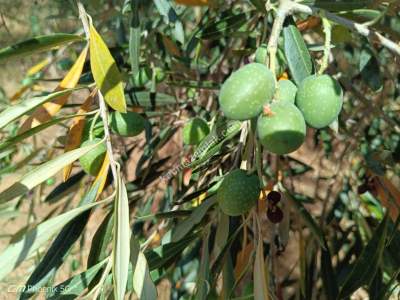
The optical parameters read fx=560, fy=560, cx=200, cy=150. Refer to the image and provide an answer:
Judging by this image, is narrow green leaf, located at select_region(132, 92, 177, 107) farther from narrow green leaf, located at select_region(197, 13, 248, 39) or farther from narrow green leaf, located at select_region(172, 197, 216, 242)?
narrow green leaf, located at select_region(172, 197, 216, 242)

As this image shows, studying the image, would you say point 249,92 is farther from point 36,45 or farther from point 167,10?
point 167,10

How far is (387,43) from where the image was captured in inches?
37.2

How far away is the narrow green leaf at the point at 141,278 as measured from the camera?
1036 mm

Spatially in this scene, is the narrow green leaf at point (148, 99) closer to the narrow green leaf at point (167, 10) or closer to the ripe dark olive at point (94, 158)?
the narrow green leaf at point (167, 10)

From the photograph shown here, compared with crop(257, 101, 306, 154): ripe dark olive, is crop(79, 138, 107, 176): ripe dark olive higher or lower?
lower

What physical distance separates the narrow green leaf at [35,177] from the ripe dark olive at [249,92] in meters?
0.33

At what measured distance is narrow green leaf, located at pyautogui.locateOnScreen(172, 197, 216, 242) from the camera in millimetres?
1217

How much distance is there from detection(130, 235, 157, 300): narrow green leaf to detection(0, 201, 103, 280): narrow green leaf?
0.14 metres

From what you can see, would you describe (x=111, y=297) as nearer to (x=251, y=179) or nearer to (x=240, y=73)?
(x=251, y=179)

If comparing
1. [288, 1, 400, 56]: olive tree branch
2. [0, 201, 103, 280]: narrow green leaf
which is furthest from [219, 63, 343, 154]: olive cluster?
[0, 201, 103, 280]: narrow green leaf

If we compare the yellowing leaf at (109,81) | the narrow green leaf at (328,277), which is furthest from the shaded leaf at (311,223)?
the yellowing leaf at (109,81)

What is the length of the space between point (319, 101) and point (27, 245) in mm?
555

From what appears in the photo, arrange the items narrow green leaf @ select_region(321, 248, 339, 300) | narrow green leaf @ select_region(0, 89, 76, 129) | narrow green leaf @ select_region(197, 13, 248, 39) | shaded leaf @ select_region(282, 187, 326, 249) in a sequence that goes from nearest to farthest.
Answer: narrow green leaf @ select_region(0, 89, 76, 129) → shaded leaf @ select_region(282, 187, 326, 249) → narrow green leaf @ select_region(197, 13, 248, 39) → narrow green leaf @ select_region(321, 248, 339, 300)

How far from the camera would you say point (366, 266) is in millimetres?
1327
